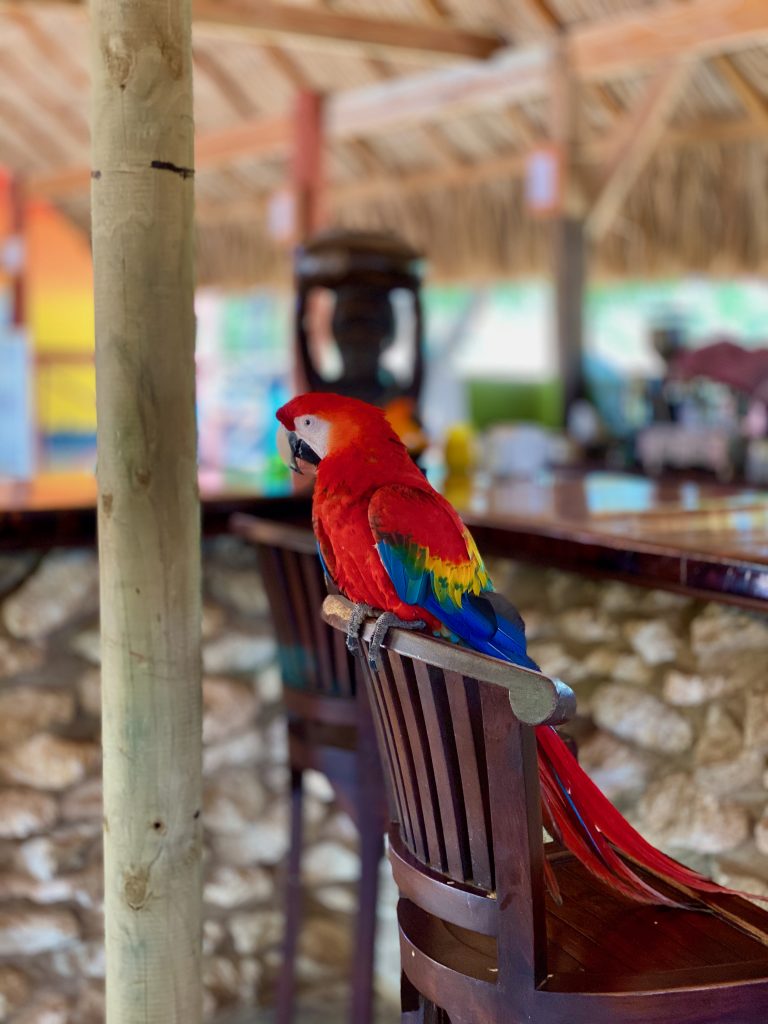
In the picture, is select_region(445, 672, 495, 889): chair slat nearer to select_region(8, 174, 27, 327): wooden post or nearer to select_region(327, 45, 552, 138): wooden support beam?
select_region(327, 45, 552, 138): wooden support beam

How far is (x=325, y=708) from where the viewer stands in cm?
211

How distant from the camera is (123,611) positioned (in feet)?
4.73

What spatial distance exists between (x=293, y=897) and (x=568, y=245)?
4.27 metres

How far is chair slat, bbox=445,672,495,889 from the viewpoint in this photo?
1176mm

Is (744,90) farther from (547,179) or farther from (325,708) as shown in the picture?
(325,708)

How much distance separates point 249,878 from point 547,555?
1184 mm

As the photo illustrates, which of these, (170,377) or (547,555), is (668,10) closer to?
(547,555)

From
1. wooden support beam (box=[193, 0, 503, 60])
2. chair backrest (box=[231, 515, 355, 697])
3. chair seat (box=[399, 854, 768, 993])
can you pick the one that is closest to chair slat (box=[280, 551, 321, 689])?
chair backrest (box=[231, 515, 355, 697])

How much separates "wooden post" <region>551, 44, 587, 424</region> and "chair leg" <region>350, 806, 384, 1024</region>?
163 inches

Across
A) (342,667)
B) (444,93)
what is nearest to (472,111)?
(444,93)

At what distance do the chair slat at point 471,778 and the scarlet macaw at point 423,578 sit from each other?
104mm

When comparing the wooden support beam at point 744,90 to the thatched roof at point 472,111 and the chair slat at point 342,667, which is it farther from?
the chair slat at point 342,667

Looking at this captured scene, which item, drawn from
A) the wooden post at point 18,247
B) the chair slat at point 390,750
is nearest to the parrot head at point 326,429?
the chair slat at point 390,750

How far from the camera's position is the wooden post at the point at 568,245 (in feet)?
18.6
